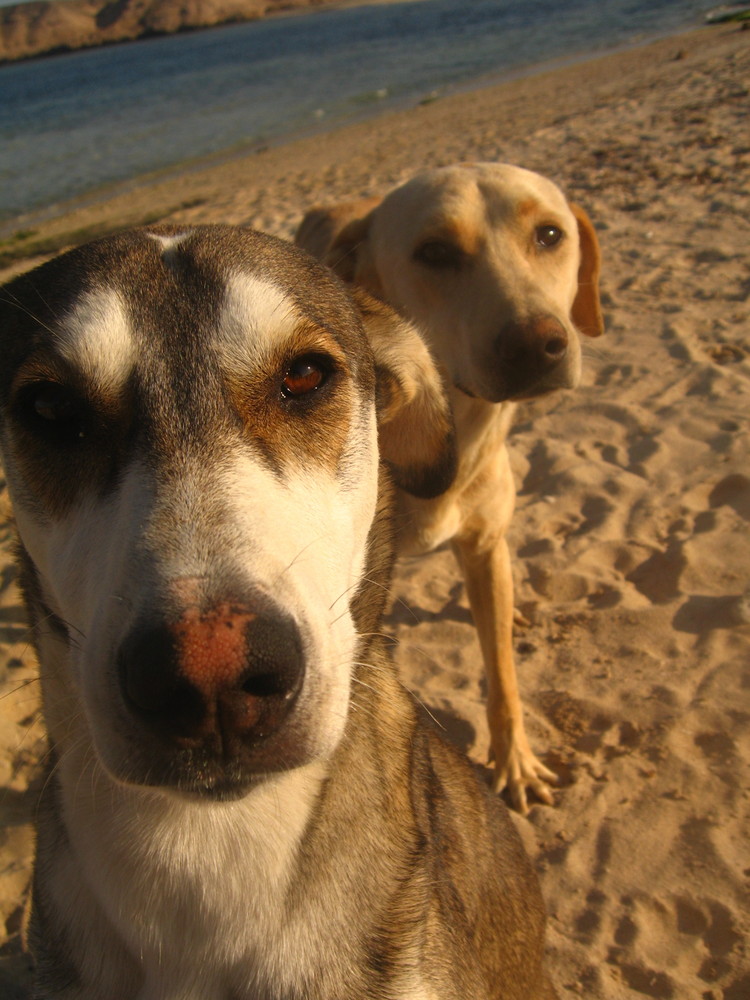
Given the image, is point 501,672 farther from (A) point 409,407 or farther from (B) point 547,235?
(B) point 547,235

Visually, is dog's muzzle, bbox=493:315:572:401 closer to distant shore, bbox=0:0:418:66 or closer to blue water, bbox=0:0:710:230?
blue water, bbox=0:0:710:230

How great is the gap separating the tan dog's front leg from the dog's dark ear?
2.89 ft

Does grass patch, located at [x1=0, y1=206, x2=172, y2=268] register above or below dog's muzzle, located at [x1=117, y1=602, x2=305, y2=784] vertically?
below

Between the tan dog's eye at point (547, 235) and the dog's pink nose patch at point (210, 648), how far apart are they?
309 cm

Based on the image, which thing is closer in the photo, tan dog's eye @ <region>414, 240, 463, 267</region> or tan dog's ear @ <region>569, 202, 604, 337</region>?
tan dog's eye @ <region>414, 240, 463, 267</region>

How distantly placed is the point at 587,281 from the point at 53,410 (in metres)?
3.25

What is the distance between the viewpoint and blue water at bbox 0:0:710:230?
74.5 feet

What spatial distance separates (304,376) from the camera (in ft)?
6.28

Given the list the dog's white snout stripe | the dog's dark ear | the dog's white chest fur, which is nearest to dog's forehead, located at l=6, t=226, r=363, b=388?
the dog's white snout stripe

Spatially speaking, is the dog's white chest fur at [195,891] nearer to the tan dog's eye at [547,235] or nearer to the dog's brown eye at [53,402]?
the dog's brown eye at [53,402]

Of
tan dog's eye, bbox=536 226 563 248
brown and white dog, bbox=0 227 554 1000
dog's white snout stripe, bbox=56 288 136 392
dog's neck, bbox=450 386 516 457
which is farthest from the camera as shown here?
tan dog's eye, bbox=536 226 563 248

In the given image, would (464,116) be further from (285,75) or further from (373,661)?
(285,75)

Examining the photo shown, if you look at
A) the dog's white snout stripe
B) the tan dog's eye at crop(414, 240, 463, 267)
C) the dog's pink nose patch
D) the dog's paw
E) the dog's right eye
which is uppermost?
the dog's white snout stripe

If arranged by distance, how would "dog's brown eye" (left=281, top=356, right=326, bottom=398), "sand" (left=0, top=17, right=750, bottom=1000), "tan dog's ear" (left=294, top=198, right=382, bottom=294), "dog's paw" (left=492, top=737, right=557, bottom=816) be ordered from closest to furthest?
"dog's brown eye" (left=281, top=356, right=326, bottom=398) < "sand" (left=0, top=17, right=750, bottom=1000) < "dog's paw" (left=492, top=737, right=557, bottom=816) < "tan dog's ear" (left=294, top=198, right=382, bottom=294)
